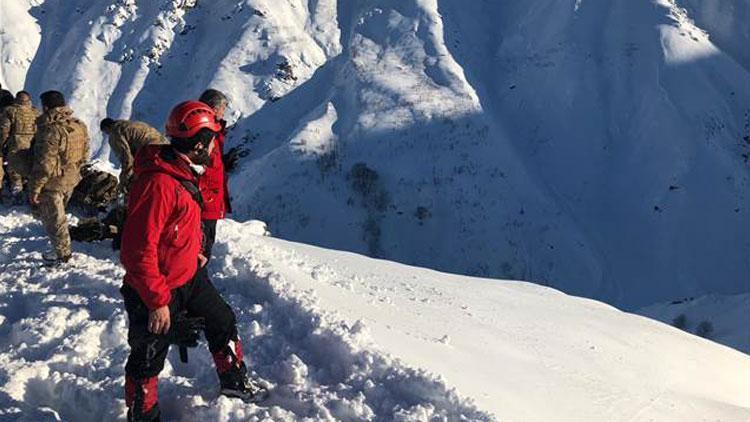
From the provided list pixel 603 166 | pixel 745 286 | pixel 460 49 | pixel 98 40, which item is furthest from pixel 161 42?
pixel 745 286

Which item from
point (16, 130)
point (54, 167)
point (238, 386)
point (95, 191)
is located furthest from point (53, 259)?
point (238, 386)

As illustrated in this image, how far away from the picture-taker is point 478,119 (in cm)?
5934

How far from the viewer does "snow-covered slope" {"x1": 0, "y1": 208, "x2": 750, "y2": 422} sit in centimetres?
461

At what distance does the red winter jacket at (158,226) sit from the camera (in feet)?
12.2

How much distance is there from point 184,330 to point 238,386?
2.07 ft

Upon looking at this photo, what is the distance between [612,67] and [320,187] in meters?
26.4

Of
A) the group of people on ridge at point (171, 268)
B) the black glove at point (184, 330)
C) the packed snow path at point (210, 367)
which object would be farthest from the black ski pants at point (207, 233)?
the black glove at point (184, 330)

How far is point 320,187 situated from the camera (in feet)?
184

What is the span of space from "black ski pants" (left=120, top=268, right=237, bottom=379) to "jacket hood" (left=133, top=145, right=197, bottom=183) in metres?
0.67

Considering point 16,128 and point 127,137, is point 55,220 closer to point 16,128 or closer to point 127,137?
point 127,137

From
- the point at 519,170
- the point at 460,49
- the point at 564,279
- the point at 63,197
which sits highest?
the point at 63,197

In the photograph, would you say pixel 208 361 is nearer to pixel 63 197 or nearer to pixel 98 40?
pixel 63 197

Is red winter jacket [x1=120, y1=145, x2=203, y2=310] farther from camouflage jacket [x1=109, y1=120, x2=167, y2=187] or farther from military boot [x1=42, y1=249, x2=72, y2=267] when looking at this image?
camouflage jacket [x1=109, y1=120, x2=167, y2=187]

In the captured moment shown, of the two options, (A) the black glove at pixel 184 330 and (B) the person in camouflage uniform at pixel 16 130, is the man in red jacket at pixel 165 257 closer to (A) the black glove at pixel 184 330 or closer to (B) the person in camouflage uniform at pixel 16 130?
(A) the black glove at pixel 184 330
